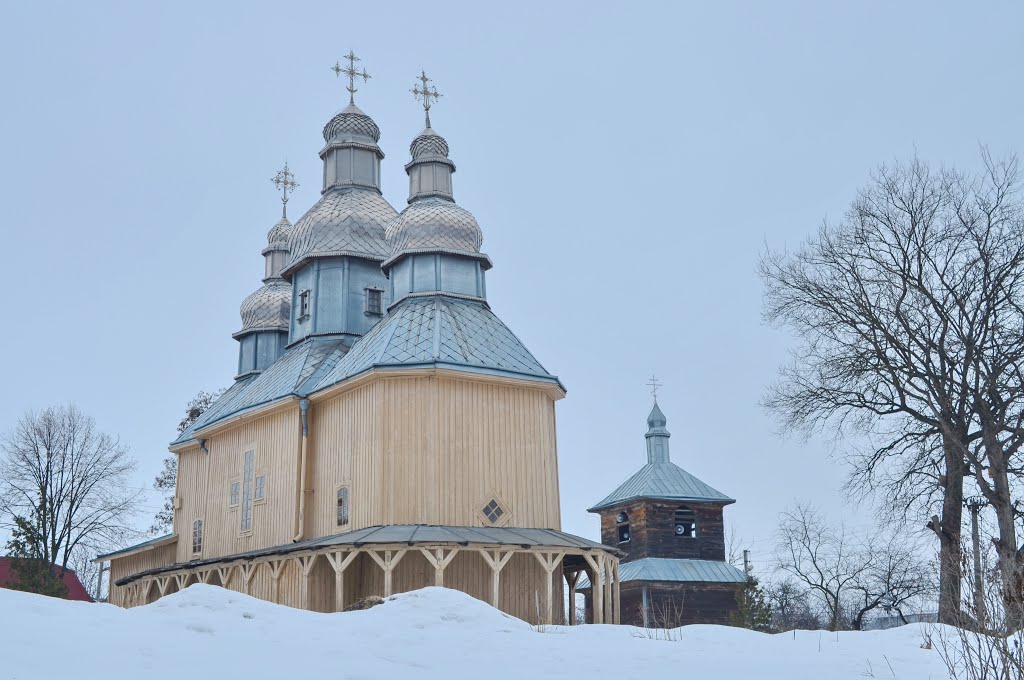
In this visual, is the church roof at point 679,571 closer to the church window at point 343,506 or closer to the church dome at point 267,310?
the church dome at point 267,310

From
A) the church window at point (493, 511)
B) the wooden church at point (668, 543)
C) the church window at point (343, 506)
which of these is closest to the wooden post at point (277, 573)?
the church window at point (343, 506)

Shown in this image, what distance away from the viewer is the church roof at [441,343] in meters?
24.7

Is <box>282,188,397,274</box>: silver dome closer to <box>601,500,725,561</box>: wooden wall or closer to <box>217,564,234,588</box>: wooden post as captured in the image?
<box>217,564,234,588</box>: wooden post

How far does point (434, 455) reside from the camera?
2395cm

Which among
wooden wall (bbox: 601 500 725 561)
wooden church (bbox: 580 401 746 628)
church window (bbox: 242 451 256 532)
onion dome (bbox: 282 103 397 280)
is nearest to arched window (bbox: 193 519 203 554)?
church window (bbox: 242 451 256 532)

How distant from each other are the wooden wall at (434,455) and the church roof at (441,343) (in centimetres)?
45

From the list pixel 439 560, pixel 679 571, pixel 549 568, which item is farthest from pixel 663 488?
pixel 439 560

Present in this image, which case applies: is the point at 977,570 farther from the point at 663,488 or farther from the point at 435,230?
the point at 663,488

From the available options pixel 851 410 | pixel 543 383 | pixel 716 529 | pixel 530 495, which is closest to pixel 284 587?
pixel 530 495

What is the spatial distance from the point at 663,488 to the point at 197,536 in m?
19.1

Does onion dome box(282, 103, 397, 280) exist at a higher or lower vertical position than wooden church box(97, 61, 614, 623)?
higher

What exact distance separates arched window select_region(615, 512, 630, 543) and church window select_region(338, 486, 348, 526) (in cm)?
2031

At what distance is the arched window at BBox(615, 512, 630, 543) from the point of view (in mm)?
43188

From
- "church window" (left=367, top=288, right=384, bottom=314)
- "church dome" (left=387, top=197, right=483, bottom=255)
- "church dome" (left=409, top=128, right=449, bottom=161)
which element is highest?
"church dome" (left=409, top=128, right=449, bottom=161)
